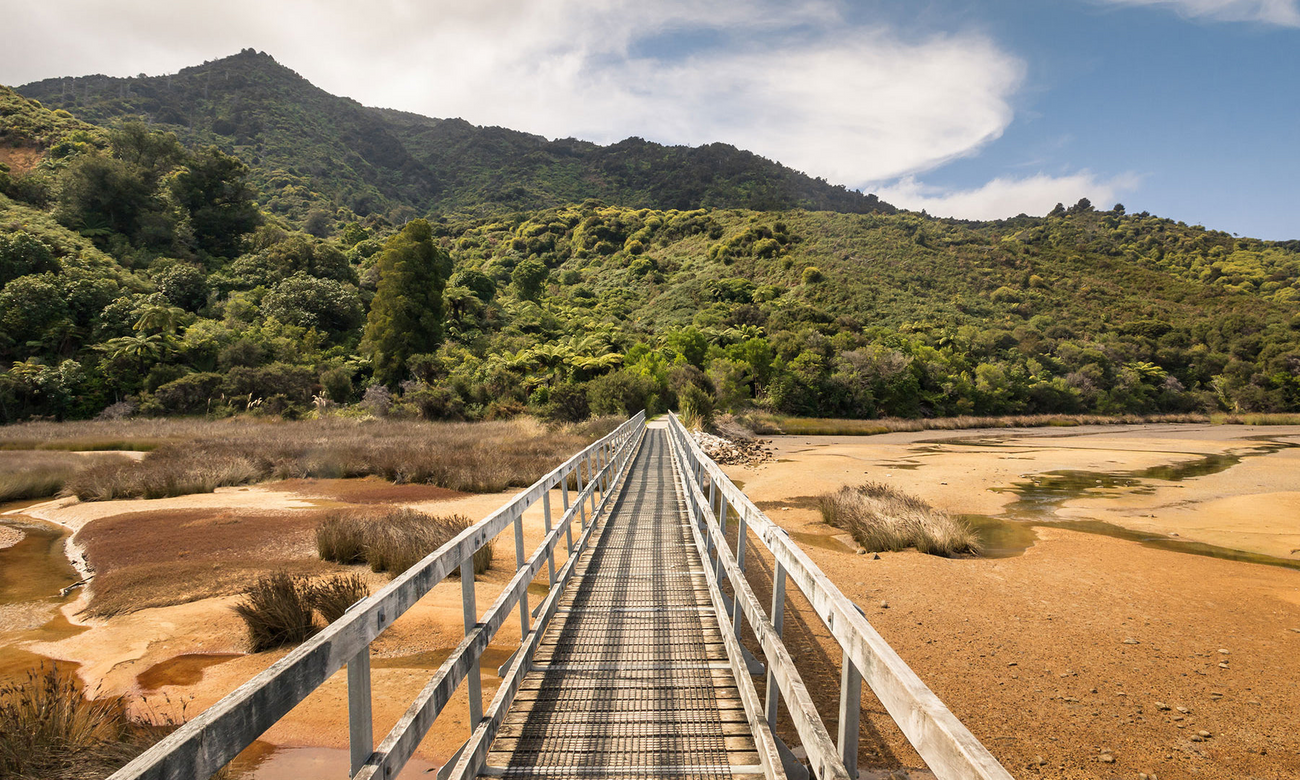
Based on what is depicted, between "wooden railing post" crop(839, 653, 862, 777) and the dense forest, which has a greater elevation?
the dense forest

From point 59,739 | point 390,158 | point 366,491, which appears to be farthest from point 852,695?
point 390,158

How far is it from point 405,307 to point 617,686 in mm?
38309

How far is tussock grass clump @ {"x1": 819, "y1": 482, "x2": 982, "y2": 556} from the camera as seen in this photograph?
31.3 ft

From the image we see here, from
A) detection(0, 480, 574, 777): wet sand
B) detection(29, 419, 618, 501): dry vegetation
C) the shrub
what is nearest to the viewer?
detection(0, 480, 574, 777): wet sand

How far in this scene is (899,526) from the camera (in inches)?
394

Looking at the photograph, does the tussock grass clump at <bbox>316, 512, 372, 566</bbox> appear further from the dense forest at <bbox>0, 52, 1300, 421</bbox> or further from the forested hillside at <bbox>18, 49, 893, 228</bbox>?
the forested hillside at <bbox>18, 49, 893, 228</bbox>

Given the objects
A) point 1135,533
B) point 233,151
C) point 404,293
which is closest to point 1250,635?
point 1135,533

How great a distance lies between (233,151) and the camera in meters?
105

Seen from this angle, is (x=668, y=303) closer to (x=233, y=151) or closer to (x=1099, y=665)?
(x=1099, y=665)

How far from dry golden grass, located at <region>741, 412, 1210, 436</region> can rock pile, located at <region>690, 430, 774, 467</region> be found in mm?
9402

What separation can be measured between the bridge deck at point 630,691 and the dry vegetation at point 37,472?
52.0 feet

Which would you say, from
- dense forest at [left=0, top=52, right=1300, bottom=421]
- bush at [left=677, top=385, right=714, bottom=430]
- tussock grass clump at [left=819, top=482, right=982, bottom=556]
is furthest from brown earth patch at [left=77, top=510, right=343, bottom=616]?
bush at [left=677, top=385, right=714, bottom=430]

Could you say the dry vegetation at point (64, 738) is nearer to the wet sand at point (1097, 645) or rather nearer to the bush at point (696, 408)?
the wet sand at point (1097, 645)

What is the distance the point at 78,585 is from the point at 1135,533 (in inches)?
719
